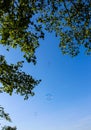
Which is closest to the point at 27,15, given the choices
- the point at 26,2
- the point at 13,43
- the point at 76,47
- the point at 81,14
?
the point at 26,2

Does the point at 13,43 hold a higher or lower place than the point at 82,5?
lower

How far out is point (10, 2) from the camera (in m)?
22.7

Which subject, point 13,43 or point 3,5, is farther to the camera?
point 13,43

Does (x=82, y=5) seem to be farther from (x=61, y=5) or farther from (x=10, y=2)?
(x=10, y=2)

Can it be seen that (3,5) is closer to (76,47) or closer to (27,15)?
(27,15)

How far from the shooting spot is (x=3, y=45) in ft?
81.1

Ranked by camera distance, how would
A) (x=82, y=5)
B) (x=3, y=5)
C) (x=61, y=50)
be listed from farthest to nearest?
(x=61, y=50)
(x=82, y=5)
(x=3, y=5)

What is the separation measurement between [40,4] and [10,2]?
10.1 feet

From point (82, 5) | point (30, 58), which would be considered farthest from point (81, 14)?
point (30, 58)

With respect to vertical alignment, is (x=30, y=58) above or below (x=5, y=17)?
below

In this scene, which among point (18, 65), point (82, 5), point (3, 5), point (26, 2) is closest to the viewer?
point (3, 5)

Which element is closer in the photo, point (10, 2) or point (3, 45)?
point (10, 2)

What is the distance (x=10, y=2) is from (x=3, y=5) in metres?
0.99

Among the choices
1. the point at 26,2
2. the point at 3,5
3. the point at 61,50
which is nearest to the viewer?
the point at 3,5
